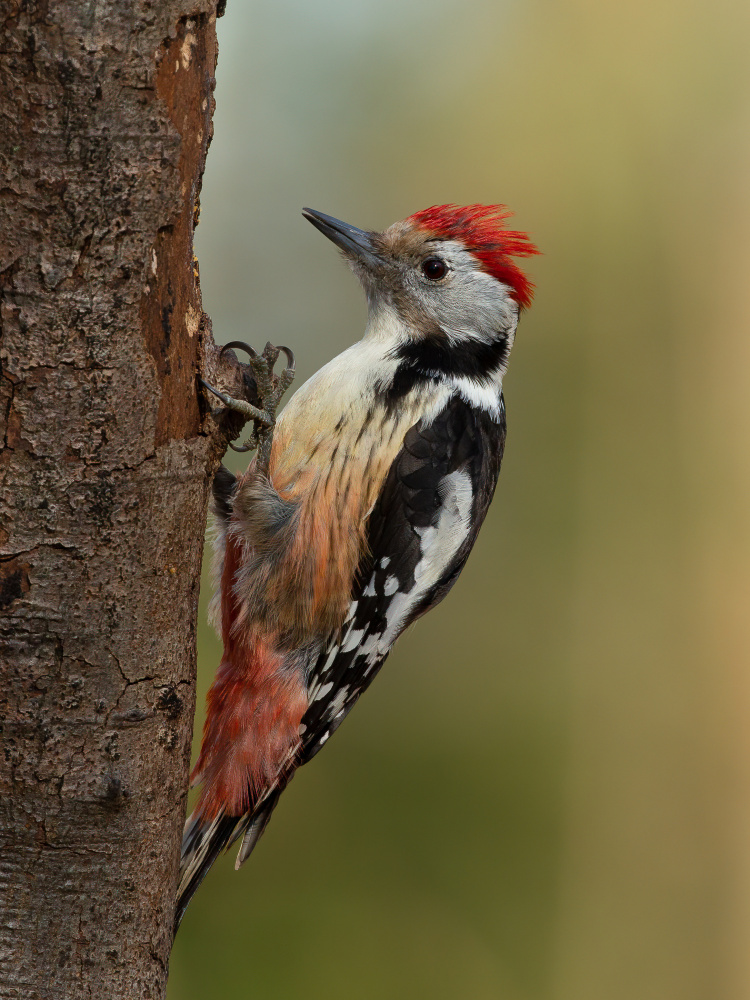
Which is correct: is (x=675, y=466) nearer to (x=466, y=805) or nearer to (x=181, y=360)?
(x=466, y=805)

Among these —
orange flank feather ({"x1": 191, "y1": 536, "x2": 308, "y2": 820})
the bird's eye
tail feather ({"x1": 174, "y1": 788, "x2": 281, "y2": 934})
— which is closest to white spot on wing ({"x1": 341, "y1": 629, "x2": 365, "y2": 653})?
orange flank feather ({"x1": 191, "y1": 536, "x2": 308, "y2": 820})

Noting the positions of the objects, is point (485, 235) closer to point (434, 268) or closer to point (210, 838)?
point (434, 268)

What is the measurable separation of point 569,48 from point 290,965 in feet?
13.6

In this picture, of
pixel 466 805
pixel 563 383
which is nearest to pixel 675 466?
pixel 563 383

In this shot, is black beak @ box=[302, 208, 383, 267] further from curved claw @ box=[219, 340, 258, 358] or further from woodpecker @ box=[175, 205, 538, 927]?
curved claw @ box=[219, 340, 258, 358]

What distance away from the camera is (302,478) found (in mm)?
2164

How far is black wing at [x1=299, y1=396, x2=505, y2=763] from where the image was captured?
2.18 meters

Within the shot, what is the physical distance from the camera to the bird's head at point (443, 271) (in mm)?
2475

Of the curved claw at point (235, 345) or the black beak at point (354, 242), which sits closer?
the curved claw at point (235, 345)

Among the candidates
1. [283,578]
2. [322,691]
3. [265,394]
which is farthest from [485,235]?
[322,691]

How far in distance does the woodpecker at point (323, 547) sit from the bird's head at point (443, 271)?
0.12 meters

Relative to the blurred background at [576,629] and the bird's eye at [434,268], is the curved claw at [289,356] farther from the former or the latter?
the blurred background at [576,629]

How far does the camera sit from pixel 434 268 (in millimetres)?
2520

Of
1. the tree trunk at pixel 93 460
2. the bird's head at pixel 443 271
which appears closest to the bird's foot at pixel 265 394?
the bird's head at pixel 443 271
